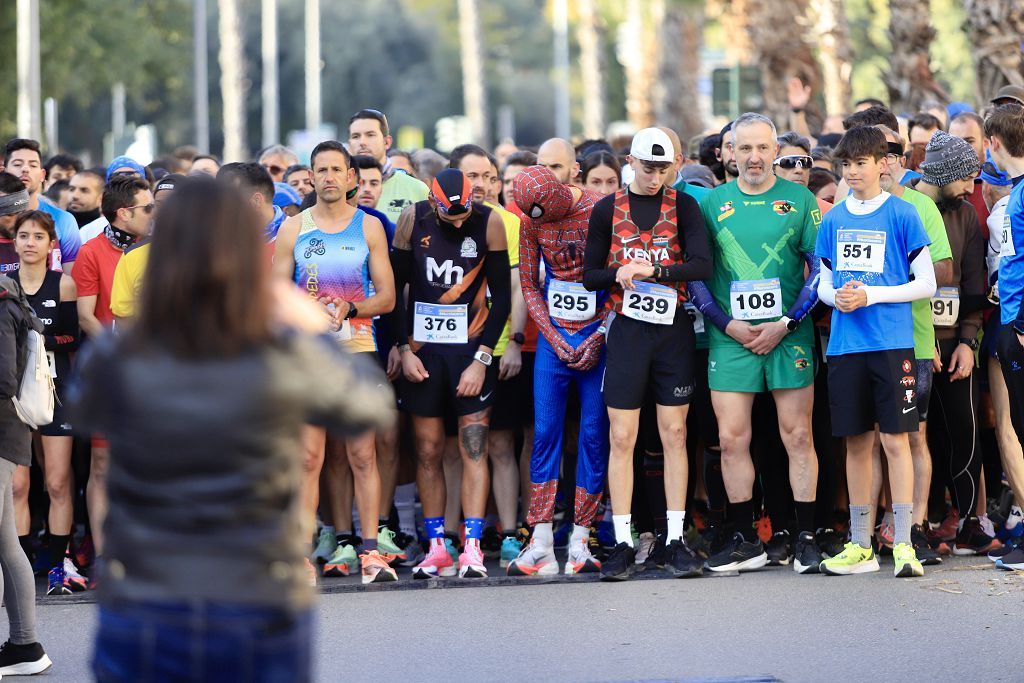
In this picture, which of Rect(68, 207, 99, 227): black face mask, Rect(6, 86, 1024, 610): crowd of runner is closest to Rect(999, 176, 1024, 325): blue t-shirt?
Rect(6, 86, 1024, 610): crowd of runner

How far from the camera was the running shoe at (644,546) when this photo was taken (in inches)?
356

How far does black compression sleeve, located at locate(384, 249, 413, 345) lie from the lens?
9.00m

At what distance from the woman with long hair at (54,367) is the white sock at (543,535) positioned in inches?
97.9

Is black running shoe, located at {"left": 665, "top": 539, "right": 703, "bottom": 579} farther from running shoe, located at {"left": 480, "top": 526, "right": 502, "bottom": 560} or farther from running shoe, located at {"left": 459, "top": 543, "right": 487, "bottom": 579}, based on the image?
running shoe, located at {"left": 480, "top": 526, "right": 502, "bottom": 560}

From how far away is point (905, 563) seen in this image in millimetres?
8438

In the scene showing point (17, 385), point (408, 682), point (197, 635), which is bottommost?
point (408, 682)

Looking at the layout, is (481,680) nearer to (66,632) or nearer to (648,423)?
(66,632)

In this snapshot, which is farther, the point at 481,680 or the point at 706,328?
the point at 706,328

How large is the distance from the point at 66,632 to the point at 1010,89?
7370mm

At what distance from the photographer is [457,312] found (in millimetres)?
8984

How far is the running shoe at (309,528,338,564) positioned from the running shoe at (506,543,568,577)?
44.9 inches

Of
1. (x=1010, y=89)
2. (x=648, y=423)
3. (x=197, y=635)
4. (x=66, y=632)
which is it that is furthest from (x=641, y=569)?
(x=197, y=635)

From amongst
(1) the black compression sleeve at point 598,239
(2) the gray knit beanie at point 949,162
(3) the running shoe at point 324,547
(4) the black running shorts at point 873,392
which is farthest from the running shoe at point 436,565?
(2) the gray knit beanie at point 949,162

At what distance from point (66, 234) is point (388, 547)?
274 centimetres
